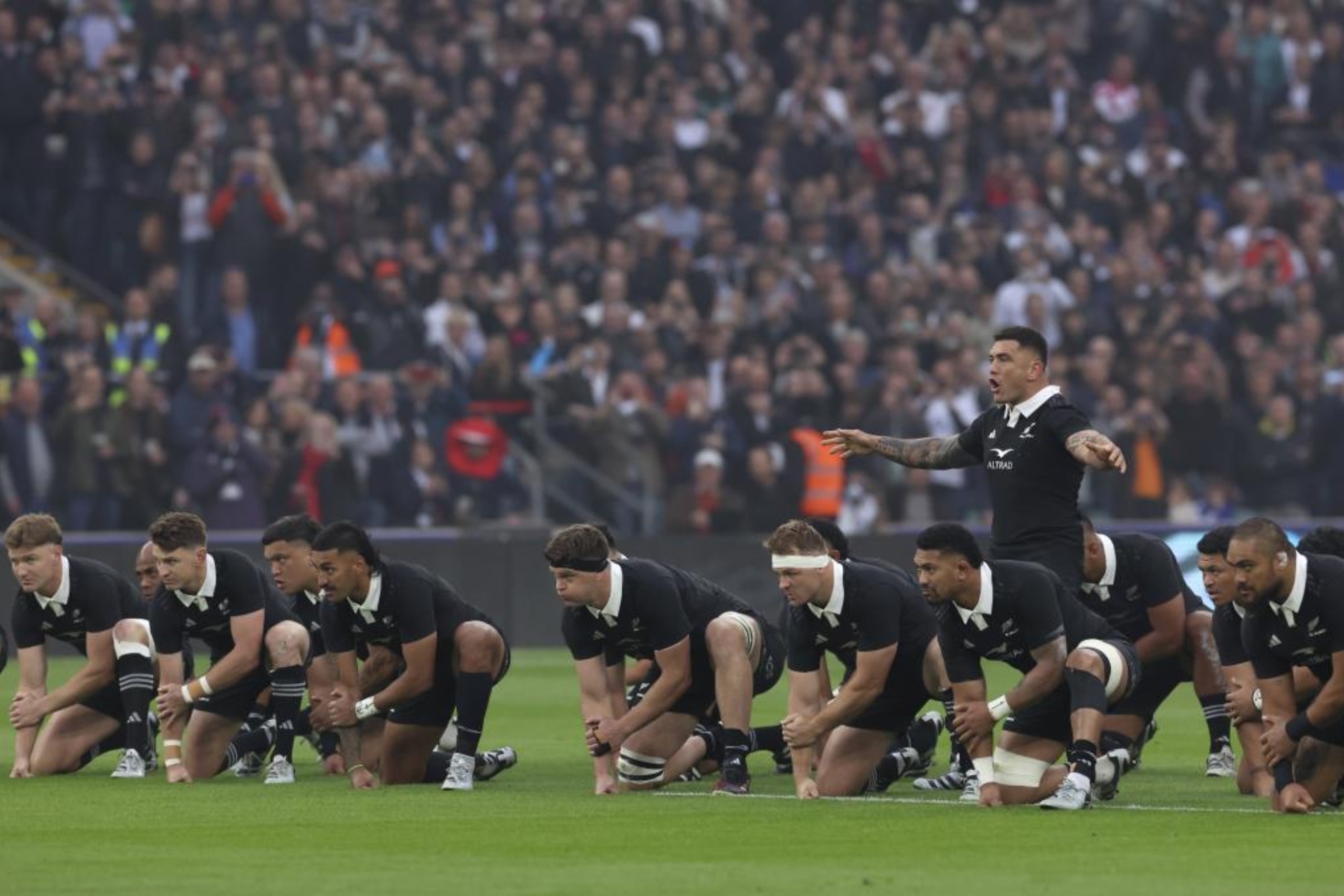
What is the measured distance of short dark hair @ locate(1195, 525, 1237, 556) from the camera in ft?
41.3

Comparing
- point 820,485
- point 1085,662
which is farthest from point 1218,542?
point 820,485

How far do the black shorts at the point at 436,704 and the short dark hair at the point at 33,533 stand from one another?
7.33 feet

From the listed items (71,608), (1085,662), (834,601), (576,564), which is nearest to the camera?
(1085,662)

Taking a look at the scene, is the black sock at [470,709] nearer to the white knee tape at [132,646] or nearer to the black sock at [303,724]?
the black sock at [303,724]

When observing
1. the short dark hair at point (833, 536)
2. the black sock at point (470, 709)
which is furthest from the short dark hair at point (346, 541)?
the short dark hair at point (833, 536)

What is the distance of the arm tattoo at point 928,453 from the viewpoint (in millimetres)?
14383

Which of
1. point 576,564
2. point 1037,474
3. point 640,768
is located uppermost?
point 1037,474

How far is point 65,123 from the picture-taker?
2839cm

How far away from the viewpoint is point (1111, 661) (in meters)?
12.7

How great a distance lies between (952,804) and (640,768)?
2.01m

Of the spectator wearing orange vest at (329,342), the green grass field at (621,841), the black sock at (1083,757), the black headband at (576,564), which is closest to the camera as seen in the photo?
the green grass field at (621,841)

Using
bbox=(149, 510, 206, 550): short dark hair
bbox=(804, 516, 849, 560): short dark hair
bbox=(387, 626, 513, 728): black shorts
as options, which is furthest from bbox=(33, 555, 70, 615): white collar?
bbox=(804, 516, 849, 560): short dark hair

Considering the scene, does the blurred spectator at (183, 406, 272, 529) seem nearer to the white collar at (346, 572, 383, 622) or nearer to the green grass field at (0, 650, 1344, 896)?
the green grass field at (0, 650, 1344, 896)

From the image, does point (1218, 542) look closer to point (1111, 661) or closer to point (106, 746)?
point (1111, 661)
